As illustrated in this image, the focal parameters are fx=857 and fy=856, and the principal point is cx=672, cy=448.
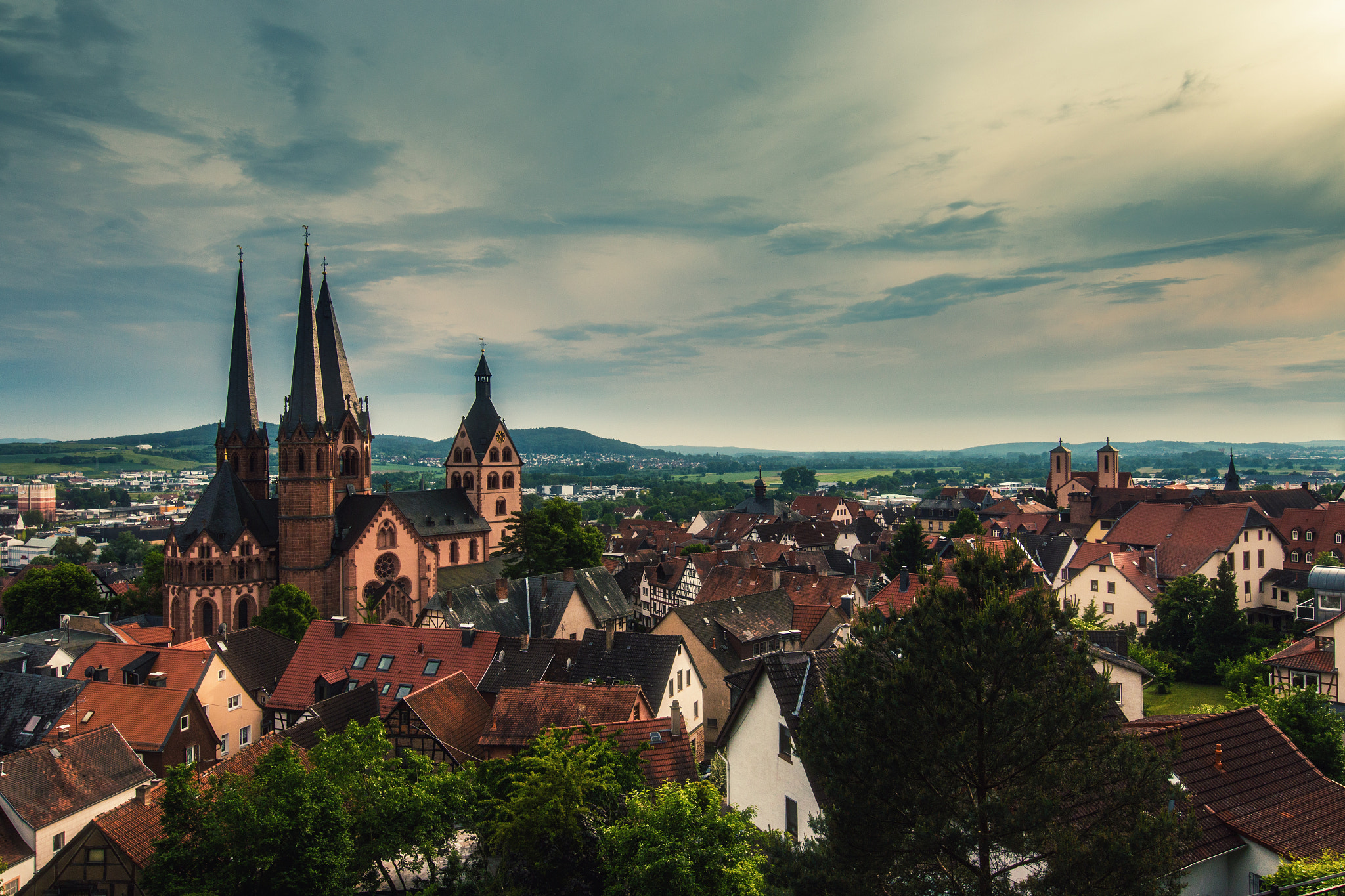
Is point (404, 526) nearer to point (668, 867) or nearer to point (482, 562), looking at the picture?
point (482, 562)

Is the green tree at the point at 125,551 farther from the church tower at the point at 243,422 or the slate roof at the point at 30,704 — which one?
the slate roof at the point at 30,704

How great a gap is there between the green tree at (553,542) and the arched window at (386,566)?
9.16 meters

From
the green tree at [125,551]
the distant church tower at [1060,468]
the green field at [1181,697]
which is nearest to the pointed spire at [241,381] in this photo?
the green field at [1181,697]

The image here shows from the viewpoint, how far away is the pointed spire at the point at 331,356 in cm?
7850

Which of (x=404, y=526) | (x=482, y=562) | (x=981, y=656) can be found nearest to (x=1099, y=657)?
(x=981, y=656)

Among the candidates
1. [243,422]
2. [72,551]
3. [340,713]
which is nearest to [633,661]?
[340,713]

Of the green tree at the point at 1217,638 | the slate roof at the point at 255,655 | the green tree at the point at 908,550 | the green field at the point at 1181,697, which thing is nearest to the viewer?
the green field at the point at 1181,697

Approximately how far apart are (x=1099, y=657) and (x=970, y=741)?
2725mm

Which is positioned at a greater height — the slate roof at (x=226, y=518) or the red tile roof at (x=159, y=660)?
the slate roof at (x=226, y=518)

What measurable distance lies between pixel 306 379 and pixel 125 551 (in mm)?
122163

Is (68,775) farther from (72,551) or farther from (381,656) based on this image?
(72,551)

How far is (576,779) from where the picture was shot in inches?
826

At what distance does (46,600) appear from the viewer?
72.7 meters

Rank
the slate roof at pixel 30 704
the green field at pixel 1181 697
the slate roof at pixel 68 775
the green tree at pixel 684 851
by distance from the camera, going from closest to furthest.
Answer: the green tree at pixel 684 851 → the slate roof at pixel 68 775 → the slate roof at pixel 30 704 → the green field at pixel 1181 697
